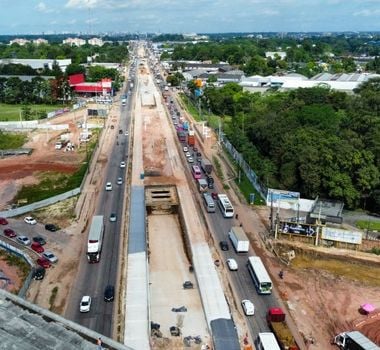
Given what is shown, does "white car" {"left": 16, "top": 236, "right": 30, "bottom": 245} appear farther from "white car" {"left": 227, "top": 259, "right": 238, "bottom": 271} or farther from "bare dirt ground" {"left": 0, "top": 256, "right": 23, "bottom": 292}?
"white car" {"left": 227, "top": 259, "right": 238, "bottom": 271}

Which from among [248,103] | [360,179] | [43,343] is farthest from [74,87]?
[43,343]

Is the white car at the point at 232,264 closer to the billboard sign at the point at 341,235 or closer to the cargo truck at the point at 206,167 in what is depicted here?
the billboard sign at the point at 341,235

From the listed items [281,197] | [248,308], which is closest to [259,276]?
[248,308]

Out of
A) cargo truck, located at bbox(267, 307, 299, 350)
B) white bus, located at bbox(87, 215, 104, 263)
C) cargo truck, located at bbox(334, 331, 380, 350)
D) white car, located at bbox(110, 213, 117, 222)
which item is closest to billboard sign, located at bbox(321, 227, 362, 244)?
cargo truck, located at bbox(267, 307, 299, 350)

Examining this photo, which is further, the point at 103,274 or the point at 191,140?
the point at 191,140

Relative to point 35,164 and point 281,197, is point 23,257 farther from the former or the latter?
point 35,164

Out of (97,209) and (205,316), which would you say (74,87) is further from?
(205,316)
